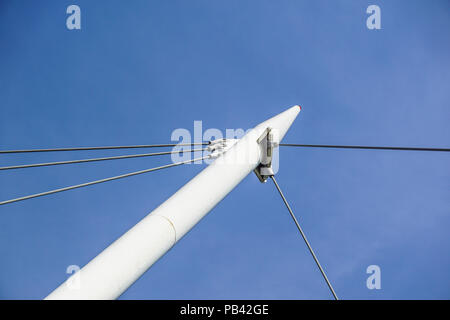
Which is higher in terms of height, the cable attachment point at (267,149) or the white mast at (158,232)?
the cable attachment point at (267,149)

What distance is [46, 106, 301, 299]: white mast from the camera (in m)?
4.05

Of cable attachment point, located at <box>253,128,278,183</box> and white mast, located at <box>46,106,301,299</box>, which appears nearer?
white mast, located at <box>46,106,301,299</box>

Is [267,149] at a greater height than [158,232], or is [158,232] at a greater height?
[267,149]

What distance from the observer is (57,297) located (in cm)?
383

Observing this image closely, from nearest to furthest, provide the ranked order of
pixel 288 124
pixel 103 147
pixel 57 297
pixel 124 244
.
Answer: pixel 57 297 < pixel 124 244 < pixel 103 147 < pixel 288 124

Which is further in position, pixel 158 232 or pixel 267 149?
pixel 267 149

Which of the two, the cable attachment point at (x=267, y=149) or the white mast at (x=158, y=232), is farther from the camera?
the cable attachment point at (x=267, y=149)

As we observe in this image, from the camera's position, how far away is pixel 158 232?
4.92 meters

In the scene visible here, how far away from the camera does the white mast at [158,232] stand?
4.05m

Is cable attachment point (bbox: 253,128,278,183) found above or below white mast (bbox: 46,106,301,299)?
above
